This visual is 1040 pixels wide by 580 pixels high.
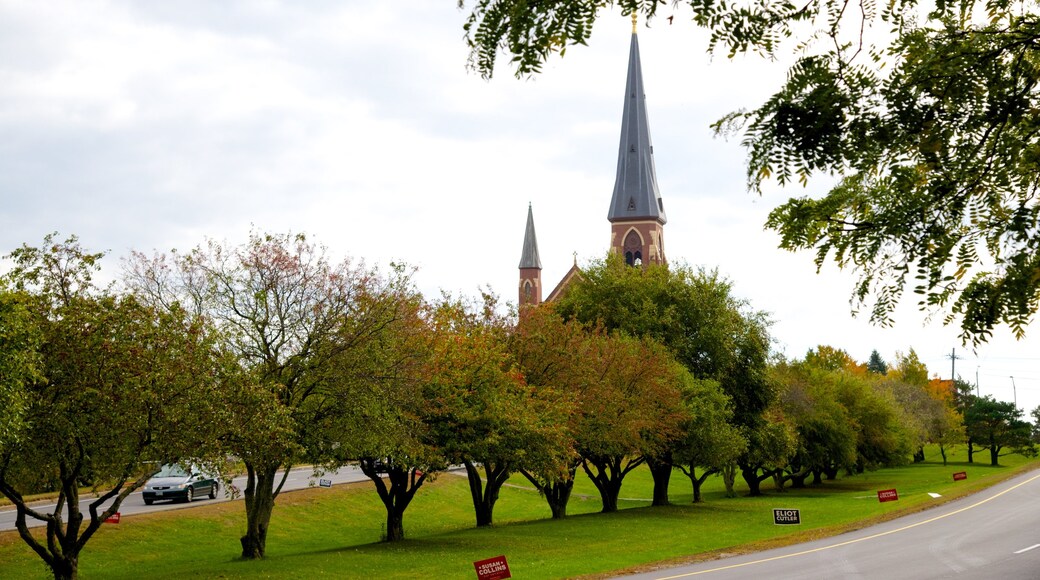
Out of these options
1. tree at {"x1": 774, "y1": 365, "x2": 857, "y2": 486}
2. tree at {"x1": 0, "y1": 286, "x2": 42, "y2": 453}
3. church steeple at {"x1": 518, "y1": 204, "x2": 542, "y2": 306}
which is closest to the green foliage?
tree at {"x1": 774, "y1": 365, "x2": 857, "y2": 486}

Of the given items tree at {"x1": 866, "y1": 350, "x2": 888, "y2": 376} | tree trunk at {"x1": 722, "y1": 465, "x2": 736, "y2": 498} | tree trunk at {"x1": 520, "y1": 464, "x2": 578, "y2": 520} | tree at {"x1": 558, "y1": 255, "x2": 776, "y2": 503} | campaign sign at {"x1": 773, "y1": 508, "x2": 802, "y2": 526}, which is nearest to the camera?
campaign sign at {"x1": 773, "y1": 508, "x2": 802, "y2": 526}

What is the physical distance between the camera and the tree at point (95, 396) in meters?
19.6

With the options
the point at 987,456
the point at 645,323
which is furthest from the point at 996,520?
the point at 987,456

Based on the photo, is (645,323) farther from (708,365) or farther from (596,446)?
(596,446)

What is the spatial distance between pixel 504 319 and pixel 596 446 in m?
6.51

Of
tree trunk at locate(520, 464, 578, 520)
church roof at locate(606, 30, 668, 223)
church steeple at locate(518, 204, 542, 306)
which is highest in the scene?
church roof at locate(606, 30, 668, 223)

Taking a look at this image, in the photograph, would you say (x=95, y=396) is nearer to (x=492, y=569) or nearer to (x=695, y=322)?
(x=492, y=569)

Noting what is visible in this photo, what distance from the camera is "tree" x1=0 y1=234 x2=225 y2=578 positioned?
64.4ft

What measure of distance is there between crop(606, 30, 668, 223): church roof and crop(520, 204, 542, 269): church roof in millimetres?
13787

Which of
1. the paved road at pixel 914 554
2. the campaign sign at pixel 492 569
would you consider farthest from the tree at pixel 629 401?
the campaign sign at pixel 492 569

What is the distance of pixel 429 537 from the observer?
34.0 metres

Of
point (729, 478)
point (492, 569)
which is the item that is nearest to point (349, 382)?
point (492, 569)

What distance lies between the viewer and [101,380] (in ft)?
65.3

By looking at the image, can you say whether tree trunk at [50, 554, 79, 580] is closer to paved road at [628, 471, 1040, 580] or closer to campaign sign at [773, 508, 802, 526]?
paved road at [628, 471, 1040, 580]
